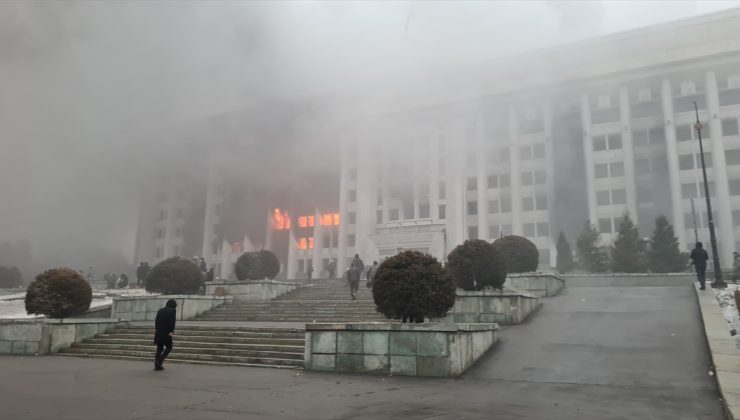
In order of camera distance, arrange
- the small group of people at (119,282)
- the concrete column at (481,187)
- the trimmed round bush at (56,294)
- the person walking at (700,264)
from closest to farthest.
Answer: the trimmed round bush at (56,294), the person walking at (700,264), the small group of people at (119,282), the concrete column at (481,187)

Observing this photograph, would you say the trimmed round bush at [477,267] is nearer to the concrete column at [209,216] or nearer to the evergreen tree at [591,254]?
the evergreen tree at [591,254]

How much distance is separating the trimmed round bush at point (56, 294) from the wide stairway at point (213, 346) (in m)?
0.79

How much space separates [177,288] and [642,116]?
38.6 metres

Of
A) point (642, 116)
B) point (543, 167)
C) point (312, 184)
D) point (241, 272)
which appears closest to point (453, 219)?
point (543, 167)

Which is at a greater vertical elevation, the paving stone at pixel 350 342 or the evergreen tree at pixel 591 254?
the evergreen tree at pixel 591 254

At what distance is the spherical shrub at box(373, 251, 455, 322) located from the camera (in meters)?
7.23

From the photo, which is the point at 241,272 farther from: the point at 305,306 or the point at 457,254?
the point at 457,254

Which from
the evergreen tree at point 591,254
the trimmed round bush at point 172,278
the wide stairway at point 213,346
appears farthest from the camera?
the evergreen tree at point 591,254

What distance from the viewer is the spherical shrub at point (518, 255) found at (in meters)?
14.3

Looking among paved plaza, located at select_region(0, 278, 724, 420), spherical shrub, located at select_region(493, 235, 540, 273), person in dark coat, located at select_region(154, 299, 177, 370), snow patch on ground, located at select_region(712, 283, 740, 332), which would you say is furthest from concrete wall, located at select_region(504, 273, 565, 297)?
person in dark coat, located at select_region(154, 299, 177, 370)

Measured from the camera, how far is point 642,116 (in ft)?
131

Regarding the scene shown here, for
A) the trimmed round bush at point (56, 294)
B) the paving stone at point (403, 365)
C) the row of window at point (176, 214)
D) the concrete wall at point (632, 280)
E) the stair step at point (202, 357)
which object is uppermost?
the row of window at point (176, 214)

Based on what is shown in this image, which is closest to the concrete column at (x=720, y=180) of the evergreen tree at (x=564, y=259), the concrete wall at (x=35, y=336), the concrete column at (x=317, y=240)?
the evergreen tree at (x=564, y=259)

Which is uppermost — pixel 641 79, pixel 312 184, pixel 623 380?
pixel 641 79
